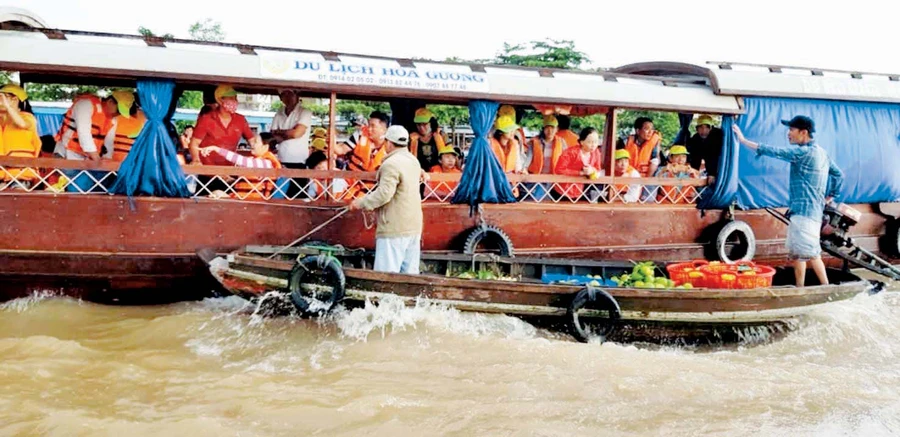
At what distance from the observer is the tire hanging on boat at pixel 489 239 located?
700cm

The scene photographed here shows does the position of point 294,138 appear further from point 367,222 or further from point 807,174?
point 807,174

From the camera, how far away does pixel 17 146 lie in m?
5.96

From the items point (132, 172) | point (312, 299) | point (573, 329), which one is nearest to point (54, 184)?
point (132, 172)

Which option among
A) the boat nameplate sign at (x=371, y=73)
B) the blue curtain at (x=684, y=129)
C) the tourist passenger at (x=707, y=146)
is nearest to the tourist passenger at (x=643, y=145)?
the tourist passenger at (x=707, y=146)

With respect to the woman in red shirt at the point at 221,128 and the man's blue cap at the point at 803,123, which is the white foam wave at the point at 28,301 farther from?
the man's blue cap at the point at 803,123

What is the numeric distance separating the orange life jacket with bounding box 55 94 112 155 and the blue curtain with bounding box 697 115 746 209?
19.8ft

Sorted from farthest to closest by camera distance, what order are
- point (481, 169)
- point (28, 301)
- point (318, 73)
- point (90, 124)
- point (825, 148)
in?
1. point (825, 148)
2. point (481, 169)
3. point (318, 73)
4. point (90, 124)
5. point (28, 301)

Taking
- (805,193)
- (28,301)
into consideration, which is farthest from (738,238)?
(28,301)

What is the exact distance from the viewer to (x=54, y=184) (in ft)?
20.7

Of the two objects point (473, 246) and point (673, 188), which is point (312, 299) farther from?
point (673, 188)

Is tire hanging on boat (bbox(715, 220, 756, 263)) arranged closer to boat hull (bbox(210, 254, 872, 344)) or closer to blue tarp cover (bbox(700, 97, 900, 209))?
blue tarp cover (bbox(700, 97, 900, 209))

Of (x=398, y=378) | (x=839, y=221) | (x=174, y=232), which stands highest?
(x=839, y=221)

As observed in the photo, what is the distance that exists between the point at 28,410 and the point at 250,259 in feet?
6.10

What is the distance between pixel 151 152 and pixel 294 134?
146cm
